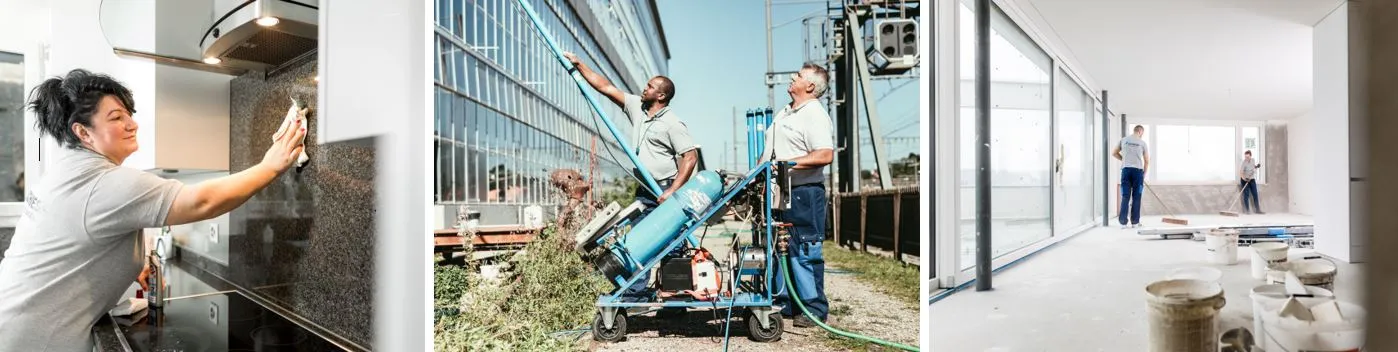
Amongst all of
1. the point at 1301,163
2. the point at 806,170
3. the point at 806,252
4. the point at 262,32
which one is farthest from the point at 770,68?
the point at 262,32

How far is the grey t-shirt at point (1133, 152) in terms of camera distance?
1333 mm

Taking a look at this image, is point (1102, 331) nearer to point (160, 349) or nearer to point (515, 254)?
point (515, 254)

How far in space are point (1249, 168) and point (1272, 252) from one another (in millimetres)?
159

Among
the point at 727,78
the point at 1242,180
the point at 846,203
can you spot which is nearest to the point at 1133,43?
the point at 1242,180

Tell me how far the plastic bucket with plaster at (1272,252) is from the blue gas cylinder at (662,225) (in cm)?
Result: 115

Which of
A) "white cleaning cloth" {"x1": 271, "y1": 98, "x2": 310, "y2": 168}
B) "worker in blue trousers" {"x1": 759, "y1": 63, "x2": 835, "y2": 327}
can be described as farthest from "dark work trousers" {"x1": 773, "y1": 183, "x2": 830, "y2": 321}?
Result: "white cleaning cloth" {"x1": 271, "y1": 98, "x2": 310, "y2": 168}

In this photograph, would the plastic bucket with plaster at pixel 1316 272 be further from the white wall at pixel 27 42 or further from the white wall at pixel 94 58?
the white wall at pixel 27 42

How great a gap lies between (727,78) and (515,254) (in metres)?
0.89

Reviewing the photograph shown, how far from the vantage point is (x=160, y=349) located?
1928mm

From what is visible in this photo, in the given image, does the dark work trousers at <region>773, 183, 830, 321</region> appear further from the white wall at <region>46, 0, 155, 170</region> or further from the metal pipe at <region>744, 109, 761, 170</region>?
the white wall at <region>46, 0, 155, 170</region>

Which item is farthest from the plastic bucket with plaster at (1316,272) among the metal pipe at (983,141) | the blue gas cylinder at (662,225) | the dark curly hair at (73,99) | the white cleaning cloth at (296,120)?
the dark curly hair at (73,99)

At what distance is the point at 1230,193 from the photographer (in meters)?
1.24

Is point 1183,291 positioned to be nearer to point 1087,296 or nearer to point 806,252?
point 1087,296

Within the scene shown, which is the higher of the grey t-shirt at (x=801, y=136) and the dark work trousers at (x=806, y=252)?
the grey t-shirt at (x=801, y=136)
